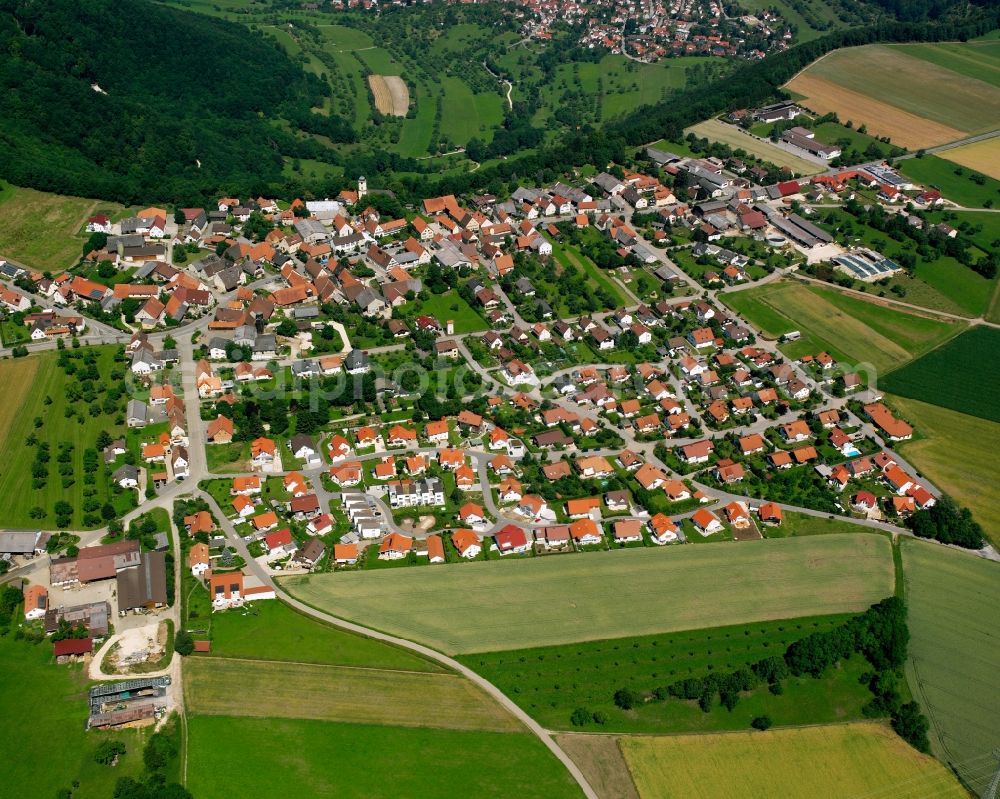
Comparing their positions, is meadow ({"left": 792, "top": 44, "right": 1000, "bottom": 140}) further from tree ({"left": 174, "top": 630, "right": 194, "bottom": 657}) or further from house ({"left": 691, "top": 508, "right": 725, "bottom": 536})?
tree ({"left": 174, "top": 630, "right": 194, "bottom": 657})

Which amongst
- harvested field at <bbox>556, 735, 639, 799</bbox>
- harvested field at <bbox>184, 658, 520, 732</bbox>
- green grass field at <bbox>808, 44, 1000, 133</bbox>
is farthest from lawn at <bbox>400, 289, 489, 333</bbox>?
green grass field at <bbox>808, 44, 1000, 133</bbox>

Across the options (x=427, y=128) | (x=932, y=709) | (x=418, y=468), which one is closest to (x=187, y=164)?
(x=427, y=128)

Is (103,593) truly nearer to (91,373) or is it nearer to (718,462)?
(91,373)

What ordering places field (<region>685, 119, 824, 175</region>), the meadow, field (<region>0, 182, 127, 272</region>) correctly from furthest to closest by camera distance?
the meadow, field (<region>685, 119, 824, 175</region>), field (<region>0, 182, 127, 272</region>)

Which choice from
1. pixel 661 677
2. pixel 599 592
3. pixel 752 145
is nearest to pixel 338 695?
pixel 599 592

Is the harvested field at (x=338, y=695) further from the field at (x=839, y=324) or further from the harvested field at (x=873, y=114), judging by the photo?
the harvested field at (x=873, y=114)

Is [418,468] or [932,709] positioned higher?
[418,468]

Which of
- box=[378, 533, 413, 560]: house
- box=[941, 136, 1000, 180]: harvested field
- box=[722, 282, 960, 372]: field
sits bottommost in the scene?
box=[378, 533, 413, 560]: house

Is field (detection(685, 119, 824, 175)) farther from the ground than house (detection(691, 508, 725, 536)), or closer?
farther from the ground
